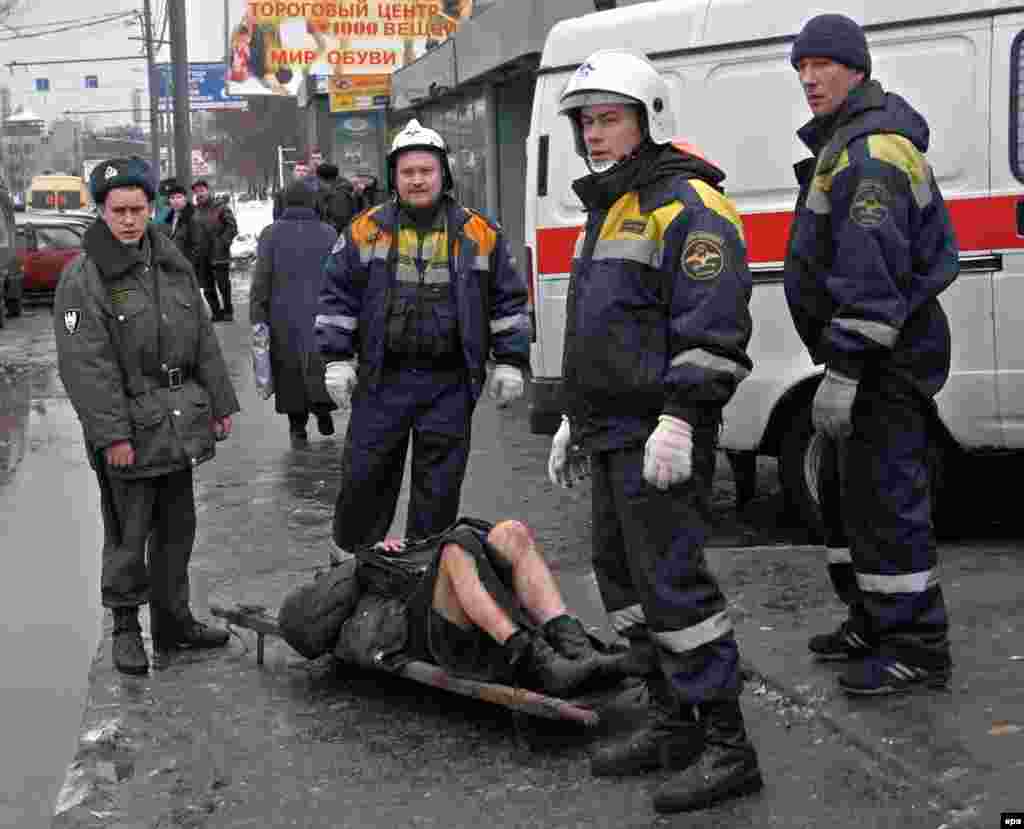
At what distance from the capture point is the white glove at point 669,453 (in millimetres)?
4195

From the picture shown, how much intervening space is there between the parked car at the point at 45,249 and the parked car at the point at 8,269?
4.69 ft

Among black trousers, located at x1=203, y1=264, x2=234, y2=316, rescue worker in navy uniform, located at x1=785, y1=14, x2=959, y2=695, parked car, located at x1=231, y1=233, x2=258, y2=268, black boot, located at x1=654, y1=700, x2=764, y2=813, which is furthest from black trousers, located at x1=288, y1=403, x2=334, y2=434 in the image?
parked car, located at x1=231, y1=233, x2=258, y2=268

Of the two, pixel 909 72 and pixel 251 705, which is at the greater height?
pixel 909 72

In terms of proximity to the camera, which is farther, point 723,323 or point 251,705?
point 251,705

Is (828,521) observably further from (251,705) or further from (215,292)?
(215,292)

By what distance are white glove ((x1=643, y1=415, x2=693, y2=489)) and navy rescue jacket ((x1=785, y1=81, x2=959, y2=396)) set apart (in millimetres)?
749

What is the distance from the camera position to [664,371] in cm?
443

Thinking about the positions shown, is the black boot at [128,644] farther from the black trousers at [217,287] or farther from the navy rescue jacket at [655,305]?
the black trousers at [217,287]

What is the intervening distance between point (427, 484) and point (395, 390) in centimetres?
39

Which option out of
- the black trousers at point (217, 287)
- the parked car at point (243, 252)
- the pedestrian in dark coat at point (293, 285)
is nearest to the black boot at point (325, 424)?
the pedestrian in dark coat at point (293, 285)

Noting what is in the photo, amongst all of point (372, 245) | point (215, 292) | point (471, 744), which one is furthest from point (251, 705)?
point (215, 292)

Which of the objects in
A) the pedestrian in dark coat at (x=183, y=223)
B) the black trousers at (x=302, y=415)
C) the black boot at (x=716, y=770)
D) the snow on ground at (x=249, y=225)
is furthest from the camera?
the snow on ground at (x=249, y=225)

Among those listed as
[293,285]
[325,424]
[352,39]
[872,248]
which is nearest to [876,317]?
[872,248]

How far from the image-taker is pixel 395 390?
6266mm
